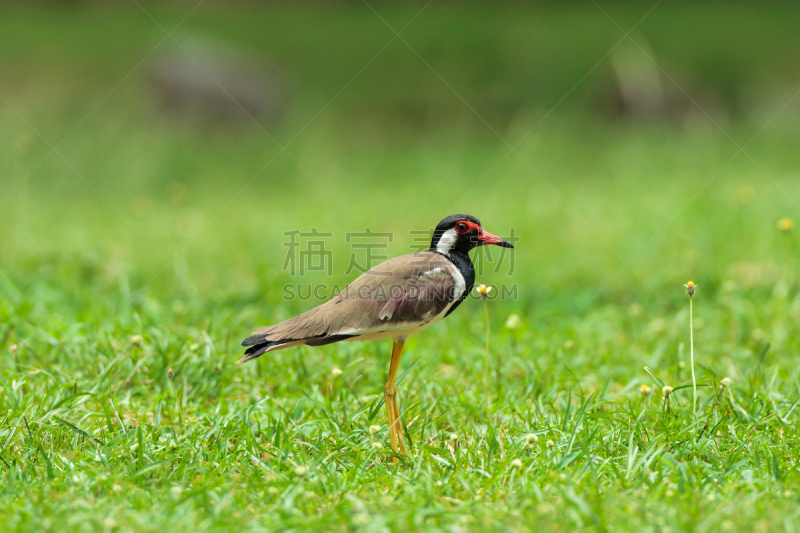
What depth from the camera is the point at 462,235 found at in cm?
313

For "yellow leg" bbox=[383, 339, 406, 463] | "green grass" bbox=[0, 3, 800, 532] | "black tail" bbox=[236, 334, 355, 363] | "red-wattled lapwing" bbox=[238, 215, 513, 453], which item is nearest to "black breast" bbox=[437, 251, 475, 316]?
"red-wattled lapwing" bbox=[238, 215, 513, 453]

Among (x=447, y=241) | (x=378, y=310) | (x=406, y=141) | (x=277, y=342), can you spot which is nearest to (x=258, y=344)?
(x=277, y=342)

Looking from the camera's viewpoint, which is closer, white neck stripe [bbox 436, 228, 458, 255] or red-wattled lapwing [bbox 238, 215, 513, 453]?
red-wattled lapwing [bbox 238, 215, 513, 453]

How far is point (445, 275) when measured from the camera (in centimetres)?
306

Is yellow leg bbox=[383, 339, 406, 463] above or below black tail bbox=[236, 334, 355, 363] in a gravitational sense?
below

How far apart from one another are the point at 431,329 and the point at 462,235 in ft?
6.37

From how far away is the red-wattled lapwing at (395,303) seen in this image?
2982 mm

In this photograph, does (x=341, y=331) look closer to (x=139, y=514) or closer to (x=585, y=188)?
(x=139, y=514)

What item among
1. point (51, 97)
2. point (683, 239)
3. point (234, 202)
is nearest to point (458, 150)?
point (234, 202)

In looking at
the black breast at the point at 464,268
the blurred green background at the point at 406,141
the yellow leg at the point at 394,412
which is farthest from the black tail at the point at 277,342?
the blurred green background at the point at 406,141

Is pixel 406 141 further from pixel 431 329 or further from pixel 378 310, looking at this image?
pixel 378 310

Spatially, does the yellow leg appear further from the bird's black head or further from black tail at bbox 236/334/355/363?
the bird's black head

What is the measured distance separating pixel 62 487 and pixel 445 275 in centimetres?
170

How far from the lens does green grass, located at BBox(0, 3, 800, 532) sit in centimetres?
268
